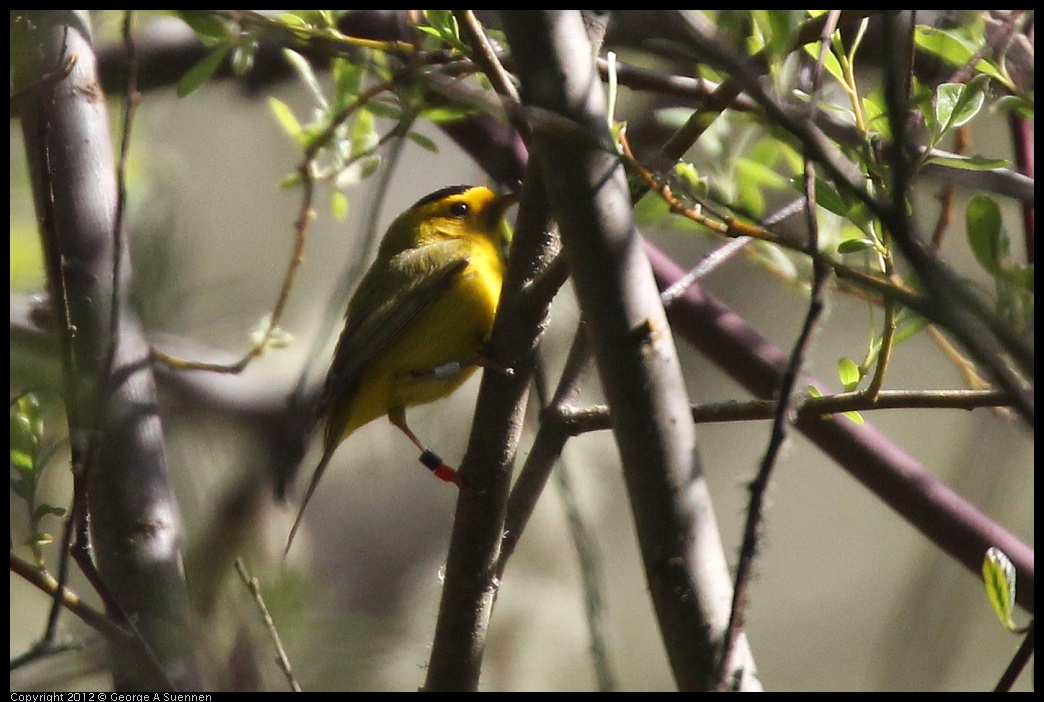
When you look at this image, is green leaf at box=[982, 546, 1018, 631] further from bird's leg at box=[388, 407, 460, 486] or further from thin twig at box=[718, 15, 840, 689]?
bird's leg at box=[388, 407, 460, 486]

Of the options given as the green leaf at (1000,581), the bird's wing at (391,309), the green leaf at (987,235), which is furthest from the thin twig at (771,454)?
the bird's wing at (391,309)

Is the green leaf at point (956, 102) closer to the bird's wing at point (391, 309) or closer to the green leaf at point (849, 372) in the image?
the green leaf at point (849, 372)

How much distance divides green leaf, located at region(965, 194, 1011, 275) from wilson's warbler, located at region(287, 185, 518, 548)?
5.79 ft

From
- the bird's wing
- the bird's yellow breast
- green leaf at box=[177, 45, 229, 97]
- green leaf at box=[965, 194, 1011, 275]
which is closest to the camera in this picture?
green leaf at box=[965, 194, 1011, 275]

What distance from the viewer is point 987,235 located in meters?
1.63

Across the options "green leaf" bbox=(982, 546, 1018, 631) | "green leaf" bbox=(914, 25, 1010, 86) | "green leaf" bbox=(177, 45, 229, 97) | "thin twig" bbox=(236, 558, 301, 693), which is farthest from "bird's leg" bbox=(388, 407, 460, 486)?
"green leaf" bbox=(914, 25, 1010, 86)

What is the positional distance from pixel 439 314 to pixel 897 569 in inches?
214

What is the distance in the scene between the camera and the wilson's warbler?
3414mm

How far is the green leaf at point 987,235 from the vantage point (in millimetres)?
1620

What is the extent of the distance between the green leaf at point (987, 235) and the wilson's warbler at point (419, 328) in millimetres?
1765

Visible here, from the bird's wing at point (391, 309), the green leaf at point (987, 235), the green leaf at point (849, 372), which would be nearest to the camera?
the green leaf at point (987, 235)

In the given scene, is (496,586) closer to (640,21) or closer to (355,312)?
(640,21)

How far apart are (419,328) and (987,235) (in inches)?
86.0

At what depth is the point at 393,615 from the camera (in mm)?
5566
